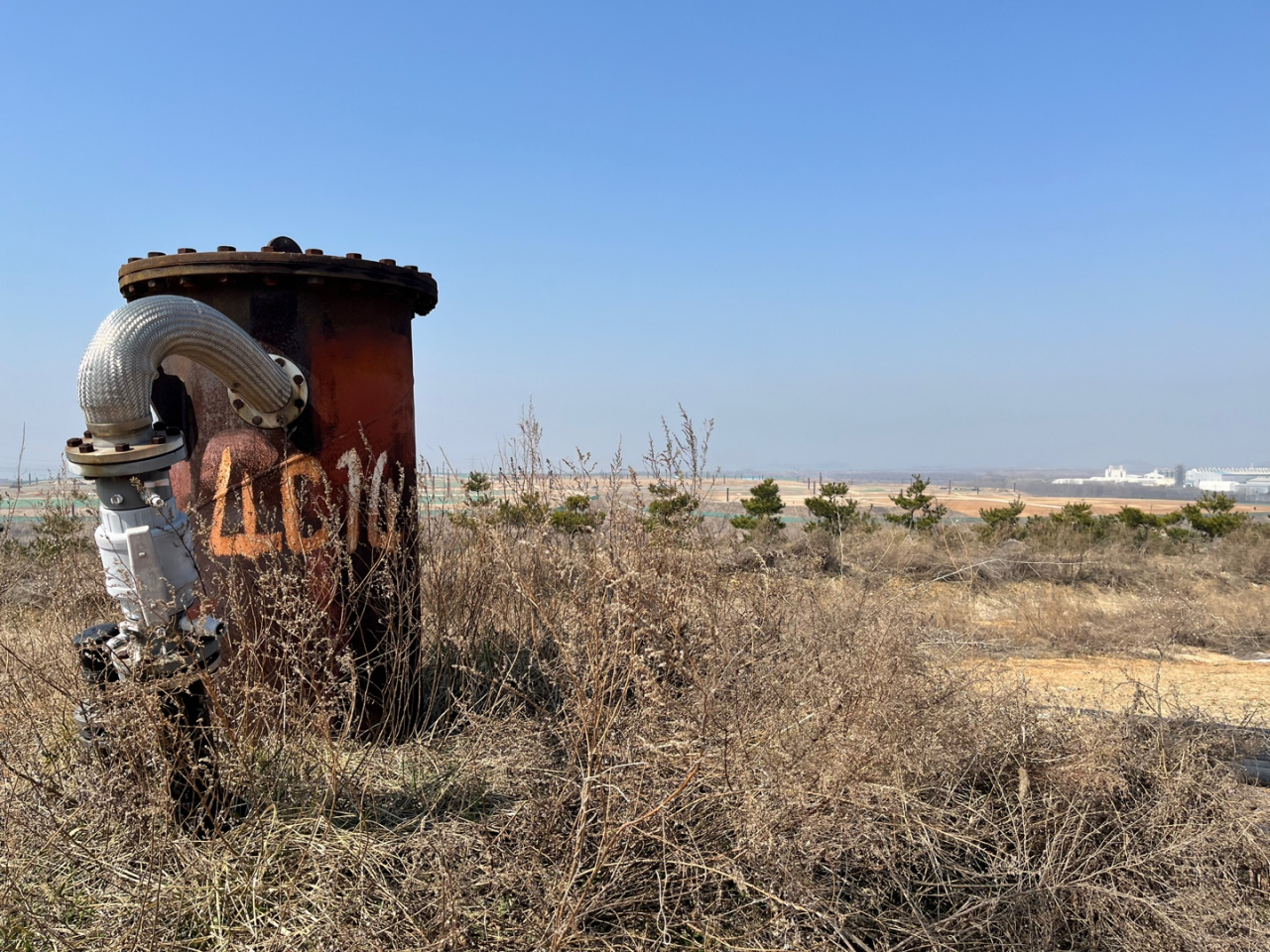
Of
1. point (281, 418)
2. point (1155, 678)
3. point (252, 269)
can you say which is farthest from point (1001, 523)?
point (252, 269)

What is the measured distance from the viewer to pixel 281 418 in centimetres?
320

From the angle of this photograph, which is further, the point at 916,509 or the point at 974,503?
the point at 974,503

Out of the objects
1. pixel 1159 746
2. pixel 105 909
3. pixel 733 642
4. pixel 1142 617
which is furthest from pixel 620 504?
pixel 1142 617

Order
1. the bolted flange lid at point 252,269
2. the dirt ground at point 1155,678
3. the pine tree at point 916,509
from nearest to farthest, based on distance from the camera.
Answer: the bolted flange lid at point 252,269, the dirt ground at point 1155,678, the pine tree at point 916,509

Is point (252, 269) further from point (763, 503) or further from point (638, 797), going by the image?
point (763, 503)

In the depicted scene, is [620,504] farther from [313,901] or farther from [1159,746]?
[1159,746]

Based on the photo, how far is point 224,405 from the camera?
3225 mm

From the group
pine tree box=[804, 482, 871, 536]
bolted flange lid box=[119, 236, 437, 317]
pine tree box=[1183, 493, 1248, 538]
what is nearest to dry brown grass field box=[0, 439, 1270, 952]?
bolted flange lid box=[119, 236, 437, 317]

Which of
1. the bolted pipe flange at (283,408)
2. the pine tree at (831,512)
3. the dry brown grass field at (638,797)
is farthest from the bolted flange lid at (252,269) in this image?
the pine tree at (831,512)

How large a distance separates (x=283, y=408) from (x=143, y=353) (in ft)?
2.51

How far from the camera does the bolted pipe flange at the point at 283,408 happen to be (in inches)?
125

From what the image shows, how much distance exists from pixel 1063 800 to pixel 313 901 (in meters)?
2.76

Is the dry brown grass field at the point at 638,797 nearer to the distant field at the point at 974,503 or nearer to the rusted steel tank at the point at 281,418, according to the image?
the rusted steel tank at the point at 281,418

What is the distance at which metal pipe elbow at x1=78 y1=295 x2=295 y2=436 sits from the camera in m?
2.32
